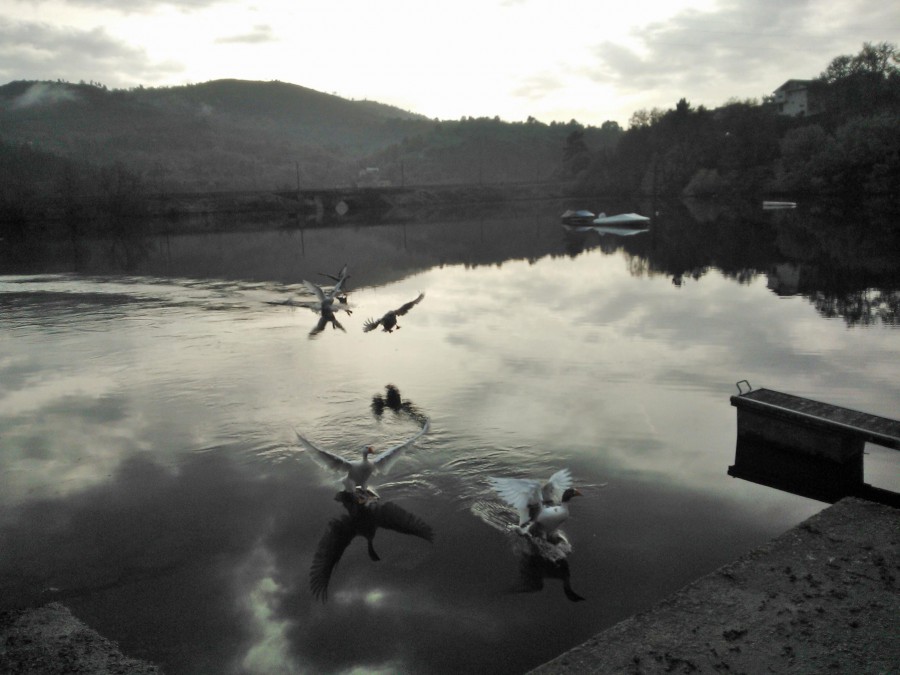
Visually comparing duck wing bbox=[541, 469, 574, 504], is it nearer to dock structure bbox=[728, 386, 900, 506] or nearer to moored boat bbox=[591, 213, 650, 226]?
dock structure bbox=[728, 386, 900, 506]

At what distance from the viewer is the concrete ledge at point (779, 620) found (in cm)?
720

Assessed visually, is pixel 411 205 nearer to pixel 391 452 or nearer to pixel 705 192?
pixel 705 192

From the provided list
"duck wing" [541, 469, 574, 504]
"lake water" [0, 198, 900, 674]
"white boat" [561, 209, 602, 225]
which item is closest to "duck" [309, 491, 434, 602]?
"lake water" [0, 198, 900, 674]

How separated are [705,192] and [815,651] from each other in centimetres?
12765

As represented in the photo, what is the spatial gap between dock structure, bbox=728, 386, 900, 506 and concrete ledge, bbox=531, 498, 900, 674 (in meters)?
2.43

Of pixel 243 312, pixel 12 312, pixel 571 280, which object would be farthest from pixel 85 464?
pixel 571 280

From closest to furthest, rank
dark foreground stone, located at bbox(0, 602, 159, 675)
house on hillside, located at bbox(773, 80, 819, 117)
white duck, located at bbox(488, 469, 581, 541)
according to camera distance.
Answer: dark foreground stone, located at bbox(0, 602, 159, 675)
white duck, located at bbox(488, 469, 581, 541)
house on hillside, located at bbox(773, 80, 819, 117)

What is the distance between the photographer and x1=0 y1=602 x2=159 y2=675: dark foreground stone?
7719 mm

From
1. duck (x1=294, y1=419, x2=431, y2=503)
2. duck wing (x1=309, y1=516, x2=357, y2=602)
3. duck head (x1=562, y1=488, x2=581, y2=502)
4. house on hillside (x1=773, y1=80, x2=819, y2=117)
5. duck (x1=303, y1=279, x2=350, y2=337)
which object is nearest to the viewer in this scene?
duck wing (x1=309, y1=516, x2=357, y2=602)

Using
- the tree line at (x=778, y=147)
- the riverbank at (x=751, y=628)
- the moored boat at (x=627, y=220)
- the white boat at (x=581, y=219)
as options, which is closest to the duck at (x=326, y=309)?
the riverbank at (x=751, y=628)

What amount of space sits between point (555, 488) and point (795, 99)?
17418 centimetres

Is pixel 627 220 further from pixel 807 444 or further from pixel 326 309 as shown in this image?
pixel 807 444

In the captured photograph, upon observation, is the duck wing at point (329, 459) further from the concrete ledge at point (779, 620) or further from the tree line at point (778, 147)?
the tree line at point (778, 147)

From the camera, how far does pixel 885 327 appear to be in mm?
23453
